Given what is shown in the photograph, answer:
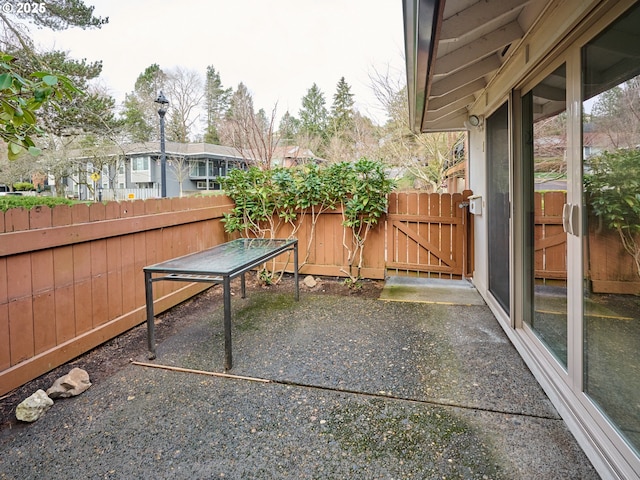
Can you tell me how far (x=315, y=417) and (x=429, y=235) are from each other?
3119mm

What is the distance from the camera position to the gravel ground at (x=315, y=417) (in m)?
1.50

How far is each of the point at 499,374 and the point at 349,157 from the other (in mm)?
11558

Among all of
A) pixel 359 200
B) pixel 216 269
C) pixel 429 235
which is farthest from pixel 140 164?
pixel 216 269

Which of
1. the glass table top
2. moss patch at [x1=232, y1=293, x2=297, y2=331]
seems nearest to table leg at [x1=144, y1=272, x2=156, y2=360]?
the glass table top

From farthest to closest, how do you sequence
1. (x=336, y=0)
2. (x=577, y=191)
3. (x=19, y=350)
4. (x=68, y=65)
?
(x=336, y=0) < (x=68, y=65) < (x=19, y=350) < (x=577, y=191)

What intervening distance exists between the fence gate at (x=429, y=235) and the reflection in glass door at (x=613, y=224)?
2799mm

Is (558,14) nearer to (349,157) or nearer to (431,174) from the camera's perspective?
(431,174)

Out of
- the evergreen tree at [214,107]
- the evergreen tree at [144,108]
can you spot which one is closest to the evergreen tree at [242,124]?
the evergreen tree at [144,108]

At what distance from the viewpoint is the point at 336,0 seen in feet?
27.8

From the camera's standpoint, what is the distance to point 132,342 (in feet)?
9.30

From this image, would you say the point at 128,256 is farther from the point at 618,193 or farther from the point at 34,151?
the point at 618,193

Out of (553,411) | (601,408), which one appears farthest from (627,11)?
(553,411)

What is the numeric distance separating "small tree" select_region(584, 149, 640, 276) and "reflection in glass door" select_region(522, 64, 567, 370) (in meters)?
0.28

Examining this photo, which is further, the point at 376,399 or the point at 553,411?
the point at 376,399
